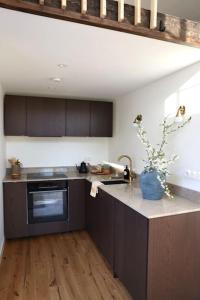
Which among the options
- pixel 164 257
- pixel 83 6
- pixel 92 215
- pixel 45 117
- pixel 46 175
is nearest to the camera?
pixel 83 6

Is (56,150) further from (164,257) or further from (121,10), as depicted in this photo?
(121,10)

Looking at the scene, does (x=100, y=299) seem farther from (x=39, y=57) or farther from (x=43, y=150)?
(x=43, y=150)

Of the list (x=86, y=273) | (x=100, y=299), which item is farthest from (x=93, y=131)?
(x=100, y=299)

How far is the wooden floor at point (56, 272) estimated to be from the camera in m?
2.08

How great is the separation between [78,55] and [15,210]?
2.34 meters

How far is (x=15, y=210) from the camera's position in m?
3.12

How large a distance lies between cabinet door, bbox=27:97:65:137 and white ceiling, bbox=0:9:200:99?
0.55 metres

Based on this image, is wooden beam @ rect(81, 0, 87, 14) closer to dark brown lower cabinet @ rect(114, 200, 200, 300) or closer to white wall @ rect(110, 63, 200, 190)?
white wall @ rect(110, 63, 200, 190)

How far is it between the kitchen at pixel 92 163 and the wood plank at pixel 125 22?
64 mm

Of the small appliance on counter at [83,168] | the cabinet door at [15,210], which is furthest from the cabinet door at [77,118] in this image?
the cabinet door at [15,210]

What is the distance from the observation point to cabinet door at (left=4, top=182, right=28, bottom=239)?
3088 millimetres

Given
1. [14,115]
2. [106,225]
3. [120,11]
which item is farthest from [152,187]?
[14,115]

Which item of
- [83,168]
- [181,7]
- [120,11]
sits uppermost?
[181,7]

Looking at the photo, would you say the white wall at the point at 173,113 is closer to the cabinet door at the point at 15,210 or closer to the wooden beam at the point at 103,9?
the wooden beam at the point at 103,9
